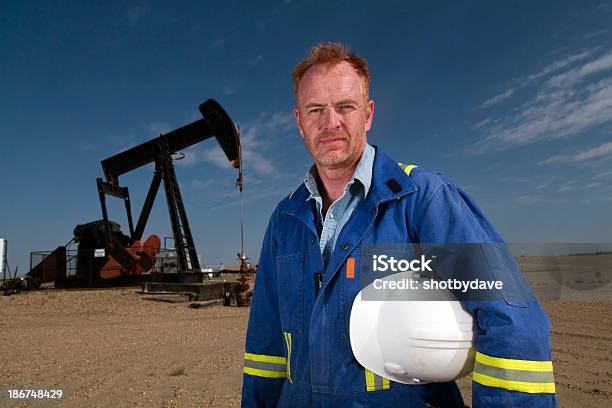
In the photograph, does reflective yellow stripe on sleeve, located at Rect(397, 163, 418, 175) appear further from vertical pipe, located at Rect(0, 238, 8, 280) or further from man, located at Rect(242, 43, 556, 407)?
vertical pipe, located at Rect(0, 238, 8, 280)

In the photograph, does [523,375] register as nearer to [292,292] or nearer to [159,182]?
[292,292]

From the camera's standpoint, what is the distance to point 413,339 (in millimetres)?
1408

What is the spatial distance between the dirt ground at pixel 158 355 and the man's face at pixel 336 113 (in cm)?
335

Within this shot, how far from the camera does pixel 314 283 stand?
1.74m

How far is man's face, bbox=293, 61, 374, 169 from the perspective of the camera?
1854 mm

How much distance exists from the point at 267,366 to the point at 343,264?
0.80 metres

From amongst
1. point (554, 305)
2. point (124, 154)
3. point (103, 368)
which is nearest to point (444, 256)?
point (103, 368)

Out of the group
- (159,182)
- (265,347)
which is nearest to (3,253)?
(159,182)

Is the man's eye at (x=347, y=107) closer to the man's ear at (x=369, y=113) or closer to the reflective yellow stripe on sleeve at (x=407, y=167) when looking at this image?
the man's ear at (x=369, y=113)

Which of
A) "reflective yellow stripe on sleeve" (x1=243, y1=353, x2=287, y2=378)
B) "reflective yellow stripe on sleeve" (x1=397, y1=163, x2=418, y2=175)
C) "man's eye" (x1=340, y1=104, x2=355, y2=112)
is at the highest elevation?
"man's eye" (x1=340, y1=104, x2=355, y2=112)

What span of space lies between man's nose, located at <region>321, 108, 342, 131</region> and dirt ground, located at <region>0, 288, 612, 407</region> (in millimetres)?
3440

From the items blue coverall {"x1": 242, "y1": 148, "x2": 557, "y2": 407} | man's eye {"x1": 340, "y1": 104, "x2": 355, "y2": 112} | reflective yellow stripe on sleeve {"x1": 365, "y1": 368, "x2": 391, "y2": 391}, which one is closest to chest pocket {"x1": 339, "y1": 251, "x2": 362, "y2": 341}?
blue coverall {"x1": 242, "y1": 148, "x2": 557, "y2": 407}

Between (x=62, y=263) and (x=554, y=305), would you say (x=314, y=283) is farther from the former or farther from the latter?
(x=62, y=263)

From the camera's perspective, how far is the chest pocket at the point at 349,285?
1.59 meters
